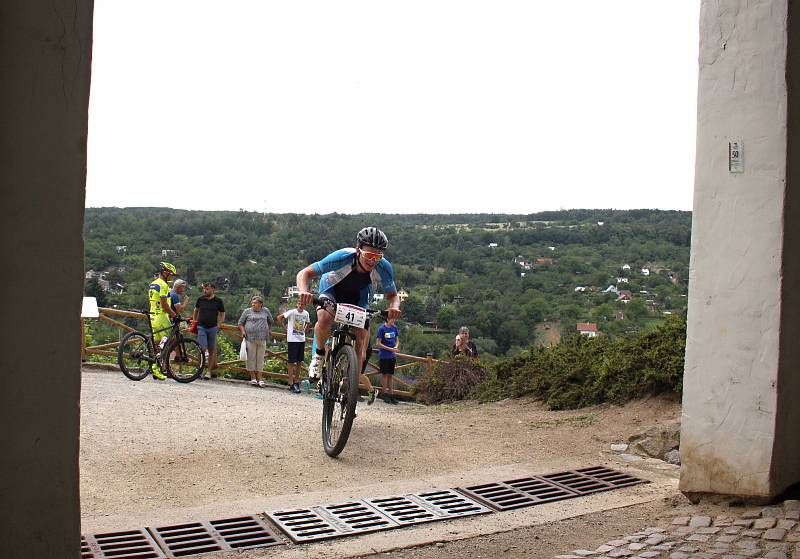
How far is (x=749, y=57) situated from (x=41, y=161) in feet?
13.5

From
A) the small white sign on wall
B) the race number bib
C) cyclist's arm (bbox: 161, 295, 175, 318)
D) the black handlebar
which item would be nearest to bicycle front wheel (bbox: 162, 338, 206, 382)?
cyclist's arm (bbox: 161, 295, 175, 318)

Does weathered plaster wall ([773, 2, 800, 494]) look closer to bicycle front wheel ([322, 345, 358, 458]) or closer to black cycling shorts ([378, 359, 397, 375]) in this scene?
bicycle front wheel ([322, 345, 358, 458])

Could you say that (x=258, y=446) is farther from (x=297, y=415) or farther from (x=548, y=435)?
(x=548, y=435)

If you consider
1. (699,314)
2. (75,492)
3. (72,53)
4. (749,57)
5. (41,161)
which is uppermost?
(749,57)

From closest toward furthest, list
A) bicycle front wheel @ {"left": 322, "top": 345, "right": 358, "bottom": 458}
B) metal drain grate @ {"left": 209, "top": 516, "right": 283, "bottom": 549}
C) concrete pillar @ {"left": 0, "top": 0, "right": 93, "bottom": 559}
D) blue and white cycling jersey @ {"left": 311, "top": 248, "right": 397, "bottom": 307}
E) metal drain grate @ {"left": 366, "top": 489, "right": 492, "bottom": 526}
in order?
concrete pillar @ {"left": 0, "top": 0, "right": 93, "bottom": 559} < metal drain grate @ {"left": 209, "top": 516, "right": 283, "bottom": 549} < metal drain grate @ {"left": 366, "top": 489, "right": 492, "bottom": 526} < bicycle front wheel @ {"left": 322, "top": 345, "right": 358, "bottom": 458} < blue and white cycling jersey @ {"left": 311, "top": 248, "right": 397, "bottom": 307}

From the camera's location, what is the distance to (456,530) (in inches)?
203

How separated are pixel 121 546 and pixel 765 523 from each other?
3.66m

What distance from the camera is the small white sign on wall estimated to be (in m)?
5.12

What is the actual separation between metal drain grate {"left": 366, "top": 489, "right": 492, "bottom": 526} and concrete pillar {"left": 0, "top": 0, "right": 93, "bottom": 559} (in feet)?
8.98

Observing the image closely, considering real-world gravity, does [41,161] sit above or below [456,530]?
above

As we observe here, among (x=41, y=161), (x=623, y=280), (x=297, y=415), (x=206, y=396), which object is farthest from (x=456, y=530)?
(x=623, y=280)

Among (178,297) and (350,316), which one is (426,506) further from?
(178,297)

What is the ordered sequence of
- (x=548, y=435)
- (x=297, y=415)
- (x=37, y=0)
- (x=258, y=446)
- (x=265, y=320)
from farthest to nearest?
(x=265, y=320) < (x=297, y=415) < (x=548, y=435) < (x=258, y=446) < (x=37, y=0)

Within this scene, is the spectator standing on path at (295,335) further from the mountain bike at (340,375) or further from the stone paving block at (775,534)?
the stone paving block at (775,534)
